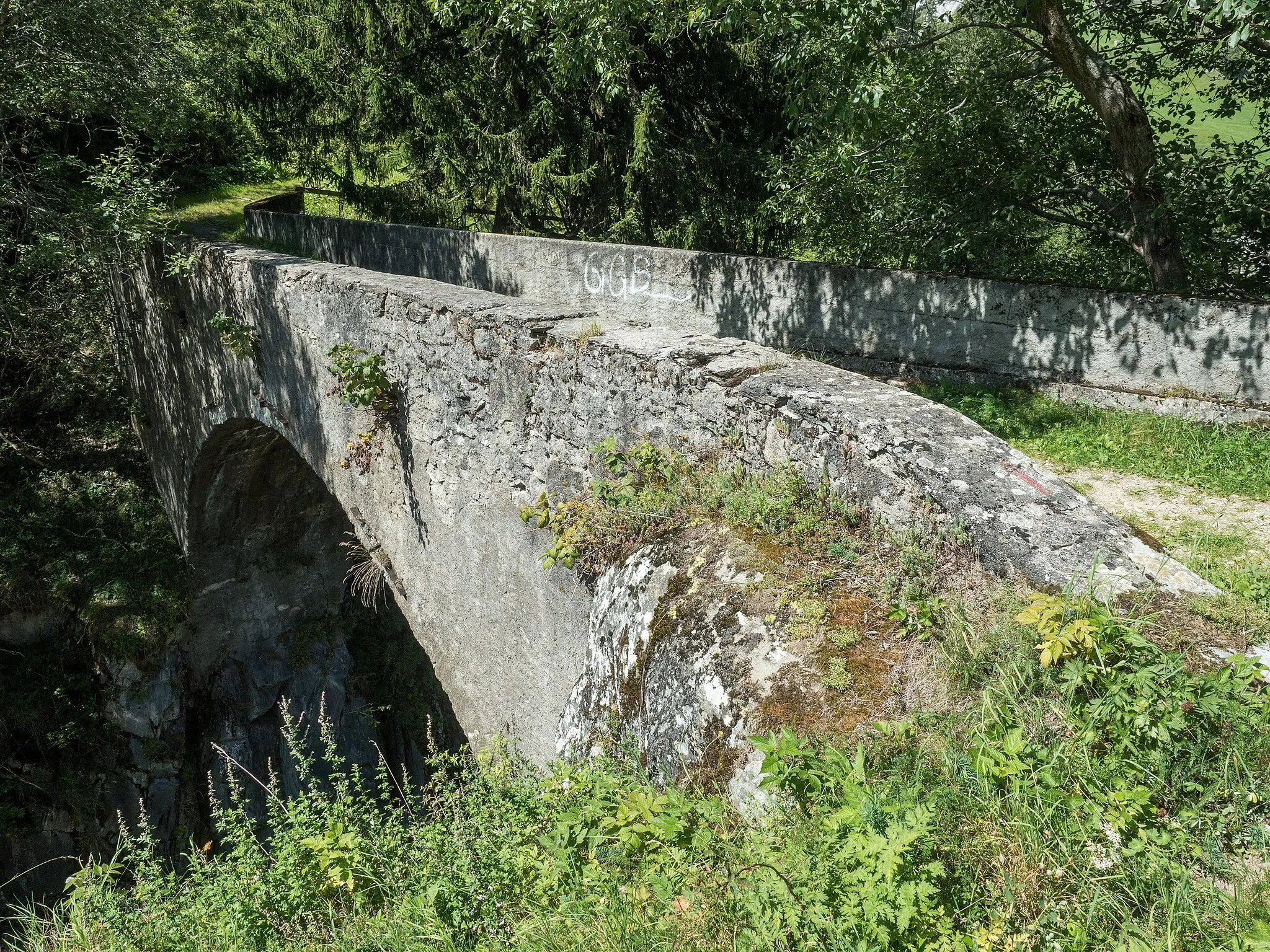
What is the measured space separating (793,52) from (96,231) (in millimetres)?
6784

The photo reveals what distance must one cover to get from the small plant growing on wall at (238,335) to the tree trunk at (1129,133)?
22.1 ft

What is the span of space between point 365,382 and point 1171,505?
476cm

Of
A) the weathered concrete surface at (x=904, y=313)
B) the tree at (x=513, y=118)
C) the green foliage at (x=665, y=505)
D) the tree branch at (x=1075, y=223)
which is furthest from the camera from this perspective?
the tree at (x=513, y=118)

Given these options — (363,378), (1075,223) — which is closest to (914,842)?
(363,378)

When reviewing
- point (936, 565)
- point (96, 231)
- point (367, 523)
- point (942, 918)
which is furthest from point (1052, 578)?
point (96, 231)

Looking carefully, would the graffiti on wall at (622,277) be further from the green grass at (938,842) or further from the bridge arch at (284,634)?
the green grass at (938,842)

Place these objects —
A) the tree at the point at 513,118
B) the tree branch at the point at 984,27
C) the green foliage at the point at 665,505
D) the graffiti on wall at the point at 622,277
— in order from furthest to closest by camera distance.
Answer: the tree at the point at 513,118 < the graffiti on wall at the point at 622,277 < the tree branch at the point at 984,27 < the green foliage at the point at 665,505

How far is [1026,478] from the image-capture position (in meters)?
3.08

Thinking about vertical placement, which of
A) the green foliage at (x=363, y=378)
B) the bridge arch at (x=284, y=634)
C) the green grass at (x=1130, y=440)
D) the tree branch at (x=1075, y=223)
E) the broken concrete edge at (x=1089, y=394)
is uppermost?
the tree branch at (x=1075, y=223)

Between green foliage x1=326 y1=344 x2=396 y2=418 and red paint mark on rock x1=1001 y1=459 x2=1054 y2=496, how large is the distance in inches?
155

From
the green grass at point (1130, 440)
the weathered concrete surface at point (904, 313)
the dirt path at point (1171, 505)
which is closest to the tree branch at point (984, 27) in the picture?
the weathered concrete surface at point (904, 313)

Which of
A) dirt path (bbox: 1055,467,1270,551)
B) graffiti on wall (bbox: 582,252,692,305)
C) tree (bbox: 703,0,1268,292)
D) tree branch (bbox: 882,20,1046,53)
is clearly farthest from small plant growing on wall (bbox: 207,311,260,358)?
dirt path (bbox: 1055,467,1270,551)

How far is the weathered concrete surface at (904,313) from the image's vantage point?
5.41 m

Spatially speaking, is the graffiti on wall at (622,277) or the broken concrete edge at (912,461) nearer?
the broken concrete edge at (912,461)
